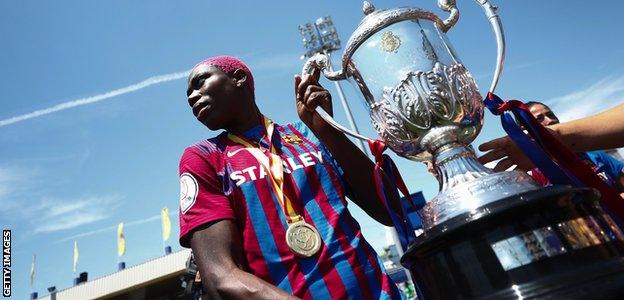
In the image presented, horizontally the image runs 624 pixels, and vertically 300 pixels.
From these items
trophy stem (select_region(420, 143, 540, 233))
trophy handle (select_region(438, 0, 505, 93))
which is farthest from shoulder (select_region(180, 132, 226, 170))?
trophy handle (select_region(438, 0, 505, 93))

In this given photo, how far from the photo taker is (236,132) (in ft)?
5.14

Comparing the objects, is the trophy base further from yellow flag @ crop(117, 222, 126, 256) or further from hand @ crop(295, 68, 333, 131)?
yellow flag @ crop(117, 222, 126, 256)

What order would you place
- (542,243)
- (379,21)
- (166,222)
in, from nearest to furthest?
(542,243), (379,21), (166,222)

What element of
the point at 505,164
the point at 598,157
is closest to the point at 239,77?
the point at 505,164

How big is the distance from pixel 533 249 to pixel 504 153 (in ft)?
2.21

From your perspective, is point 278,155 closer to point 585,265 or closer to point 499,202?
point 499,202

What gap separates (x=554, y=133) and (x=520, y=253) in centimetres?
65

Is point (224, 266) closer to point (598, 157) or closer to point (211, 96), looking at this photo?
Answer: point (211, 96)

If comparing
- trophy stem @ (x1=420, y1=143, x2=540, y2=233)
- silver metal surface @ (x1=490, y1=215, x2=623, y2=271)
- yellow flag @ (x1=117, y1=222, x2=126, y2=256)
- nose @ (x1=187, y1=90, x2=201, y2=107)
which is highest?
yellow flag @ (x1=117, y1=222, x2=126, y2=256)

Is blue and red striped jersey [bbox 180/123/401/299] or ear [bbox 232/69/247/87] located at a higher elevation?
ear [bbox 232/69/247/87]

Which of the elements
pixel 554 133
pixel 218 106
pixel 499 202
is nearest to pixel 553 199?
pixel 499 202

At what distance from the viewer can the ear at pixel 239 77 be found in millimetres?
1638

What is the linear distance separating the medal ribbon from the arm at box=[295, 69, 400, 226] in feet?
0.60

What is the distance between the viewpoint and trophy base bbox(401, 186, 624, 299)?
70cm
